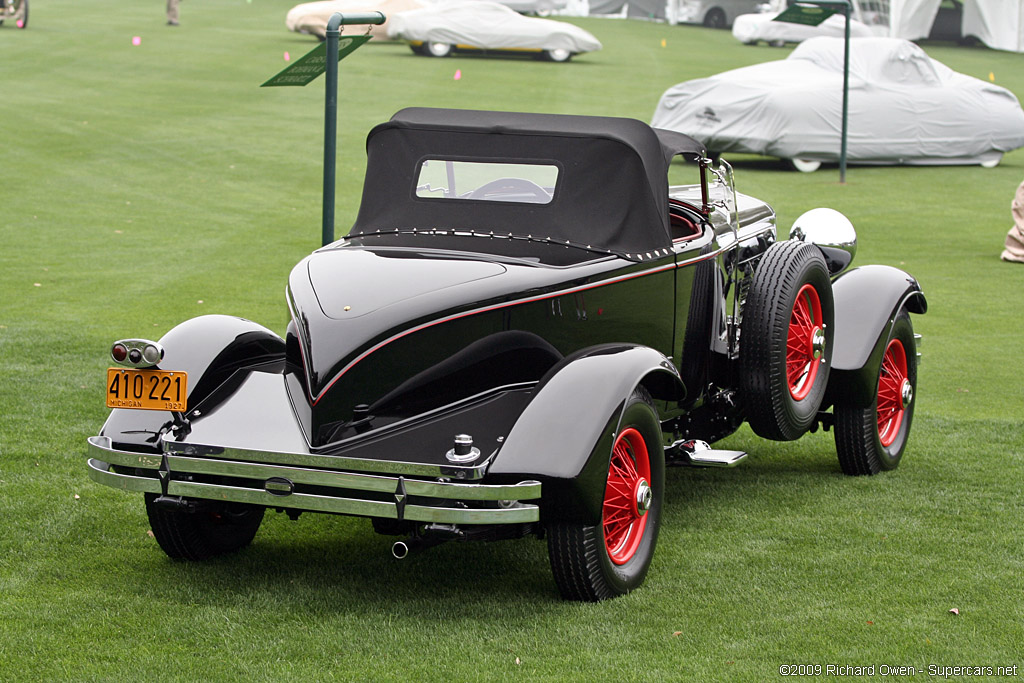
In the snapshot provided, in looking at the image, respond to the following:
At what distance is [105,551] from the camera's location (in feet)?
18.1

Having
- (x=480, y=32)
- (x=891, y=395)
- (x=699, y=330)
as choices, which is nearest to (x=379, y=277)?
(x=699, y=330)

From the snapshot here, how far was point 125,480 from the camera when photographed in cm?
498

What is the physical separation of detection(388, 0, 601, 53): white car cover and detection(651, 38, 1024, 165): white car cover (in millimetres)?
11046

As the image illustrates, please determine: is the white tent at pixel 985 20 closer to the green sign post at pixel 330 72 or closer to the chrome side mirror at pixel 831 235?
the chrome side mirror at pixel 831 235

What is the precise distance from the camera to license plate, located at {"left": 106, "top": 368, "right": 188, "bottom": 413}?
5.09m

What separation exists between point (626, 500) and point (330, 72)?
284 cm

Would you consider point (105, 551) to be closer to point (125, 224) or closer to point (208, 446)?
point (208, 446)

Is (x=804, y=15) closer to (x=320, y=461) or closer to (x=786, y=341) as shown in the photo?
(x=786, y=341)

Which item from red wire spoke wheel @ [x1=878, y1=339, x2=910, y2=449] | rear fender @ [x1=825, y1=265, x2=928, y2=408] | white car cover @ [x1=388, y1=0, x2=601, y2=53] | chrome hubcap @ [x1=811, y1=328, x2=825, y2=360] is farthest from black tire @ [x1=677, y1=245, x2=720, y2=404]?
white car cover @ [x1=388, y1=0, x2=601, y2=53]

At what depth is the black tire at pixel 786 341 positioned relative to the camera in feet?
20.0

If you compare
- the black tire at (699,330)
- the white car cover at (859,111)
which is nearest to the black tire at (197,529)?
the black tire at (699,330)

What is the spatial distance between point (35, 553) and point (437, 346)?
1.96 metres

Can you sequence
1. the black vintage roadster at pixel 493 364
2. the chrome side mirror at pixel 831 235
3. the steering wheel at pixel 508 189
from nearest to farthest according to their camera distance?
1. the black vintage roadster at pixel 493 364
2. the steering wheel at pixel 508 189
3. the chrome side mirror at pixel 831 235

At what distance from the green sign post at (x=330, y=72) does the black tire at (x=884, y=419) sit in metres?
2.94
